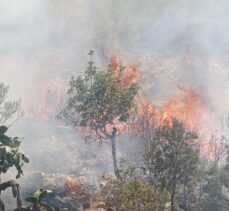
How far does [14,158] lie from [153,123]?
5359 centimetres

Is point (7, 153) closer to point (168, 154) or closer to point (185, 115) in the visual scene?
point (168, 154)

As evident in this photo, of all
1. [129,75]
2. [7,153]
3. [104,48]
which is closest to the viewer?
[7,153]

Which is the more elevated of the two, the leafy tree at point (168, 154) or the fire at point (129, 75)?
the fire at point (129, 75)

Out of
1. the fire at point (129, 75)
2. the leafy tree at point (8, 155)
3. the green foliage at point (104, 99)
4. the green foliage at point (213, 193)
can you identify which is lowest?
the green foliage at point (213, 193)

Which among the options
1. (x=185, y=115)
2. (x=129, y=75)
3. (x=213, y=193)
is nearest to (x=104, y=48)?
(x=129, y=75)

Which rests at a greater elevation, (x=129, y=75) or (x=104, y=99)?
(x=129, y=75)

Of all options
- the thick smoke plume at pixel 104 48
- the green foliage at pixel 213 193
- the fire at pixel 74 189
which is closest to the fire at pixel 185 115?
the thick smoke plume at pixel 104 48

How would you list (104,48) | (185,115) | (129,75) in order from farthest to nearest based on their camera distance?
(104,48), (129,75), (185,115)

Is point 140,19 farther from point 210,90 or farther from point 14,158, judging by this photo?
point 14,158

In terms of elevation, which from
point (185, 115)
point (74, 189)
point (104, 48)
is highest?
point (104, 48)

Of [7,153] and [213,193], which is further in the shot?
[213,193]

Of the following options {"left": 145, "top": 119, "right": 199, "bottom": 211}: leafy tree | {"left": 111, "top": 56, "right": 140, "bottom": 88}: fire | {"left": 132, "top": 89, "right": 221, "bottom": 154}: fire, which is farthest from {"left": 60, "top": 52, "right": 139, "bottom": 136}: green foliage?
{"left": 111, "top": 56, "right": 140, "bottom": 88}: fire

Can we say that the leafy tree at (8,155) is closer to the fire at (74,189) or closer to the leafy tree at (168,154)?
the leafy tree at (168,154)

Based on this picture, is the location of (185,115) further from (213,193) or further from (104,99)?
(213,193)
